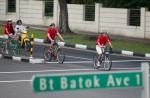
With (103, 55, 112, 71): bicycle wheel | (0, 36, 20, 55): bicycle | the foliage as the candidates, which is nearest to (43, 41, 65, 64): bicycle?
(0, 36, 20, 55): bicycle

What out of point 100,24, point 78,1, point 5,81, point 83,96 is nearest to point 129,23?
point 100,24

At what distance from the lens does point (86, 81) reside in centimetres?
445

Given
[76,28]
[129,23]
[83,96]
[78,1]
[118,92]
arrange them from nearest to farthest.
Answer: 1. [83,96]
2. [118,92]
3. [129,23]
4. [76,28]
5. [78,1]

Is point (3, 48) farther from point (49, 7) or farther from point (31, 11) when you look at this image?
point (31, 11)

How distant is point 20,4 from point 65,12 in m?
8.48

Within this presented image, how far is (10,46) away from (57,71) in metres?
6.33

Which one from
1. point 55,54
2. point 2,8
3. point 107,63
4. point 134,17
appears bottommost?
point 107,63

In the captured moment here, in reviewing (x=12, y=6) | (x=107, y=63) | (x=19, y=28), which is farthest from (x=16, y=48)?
(x=12, y=6)

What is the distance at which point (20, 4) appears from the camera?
43375mm

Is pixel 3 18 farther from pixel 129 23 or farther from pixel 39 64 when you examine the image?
pixel 39 64

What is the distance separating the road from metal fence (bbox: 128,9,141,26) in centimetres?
759

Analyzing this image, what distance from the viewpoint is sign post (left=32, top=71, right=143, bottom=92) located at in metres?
4.37

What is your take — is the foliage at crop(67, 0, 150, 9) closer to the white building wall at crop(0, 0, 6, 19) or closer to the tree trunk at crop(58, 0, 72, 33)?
the tree trunk at crop(58, 0, 72, 33)

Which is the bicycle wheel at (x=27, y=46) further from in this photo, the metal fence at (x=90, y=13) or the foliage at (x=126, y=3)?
the foliage at (x=126, y=3)
